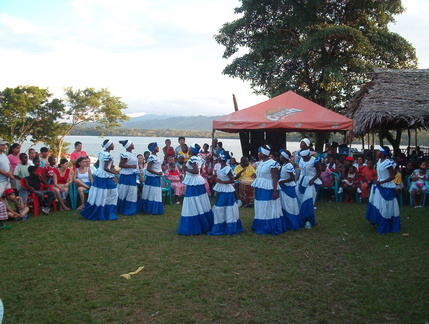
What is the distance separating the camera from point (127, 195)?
947 centimetres

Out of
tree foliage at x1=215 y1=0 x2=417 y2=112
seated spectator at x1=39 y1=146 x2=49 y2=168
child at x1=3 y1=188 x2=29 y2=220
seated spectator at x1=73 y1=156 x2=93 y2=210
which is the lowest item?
child at x1=3 y1=188 x2=29 y2=220

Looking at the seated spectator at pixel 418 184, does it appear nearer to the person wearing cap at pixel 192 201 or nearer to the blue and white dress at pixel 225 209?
the blue and white dress at pixel 225 209

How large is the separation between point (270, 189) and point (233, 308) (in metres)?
3.43

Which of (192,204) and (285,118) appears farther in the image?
(285,118)

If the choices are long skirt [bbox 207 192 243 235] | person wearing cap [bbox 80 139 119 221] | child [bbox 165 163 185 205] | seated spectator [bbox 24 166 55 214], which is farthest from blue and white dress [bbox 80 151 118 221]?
long skirt [bbox 207 192 243 235]

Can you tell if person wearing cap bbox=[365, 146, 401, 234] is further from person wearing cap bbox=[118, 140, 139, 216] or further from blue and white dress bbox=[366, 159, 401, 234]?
person wearing cap bbox=[118, 140, 139, 216]

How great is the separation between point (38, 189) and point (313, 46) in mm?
13371

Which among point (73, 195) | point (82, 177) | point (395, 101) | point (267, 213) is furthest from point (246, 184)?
point (395, 101)

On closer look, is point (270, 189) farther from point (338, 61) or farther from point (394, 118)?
point (338, 61)

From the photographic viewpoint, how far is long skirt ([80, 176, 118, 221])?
8.72 metres

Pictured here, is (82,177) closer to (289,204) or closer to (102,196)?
(102,196)

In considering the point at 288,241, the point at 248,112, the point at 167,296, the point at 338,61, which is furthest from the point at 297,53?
the point at 167,296

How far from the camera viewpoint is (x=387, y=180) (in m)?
7.28

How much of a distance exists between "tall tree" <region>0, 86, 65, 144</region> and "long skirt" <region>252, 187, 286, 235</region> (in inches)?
845
